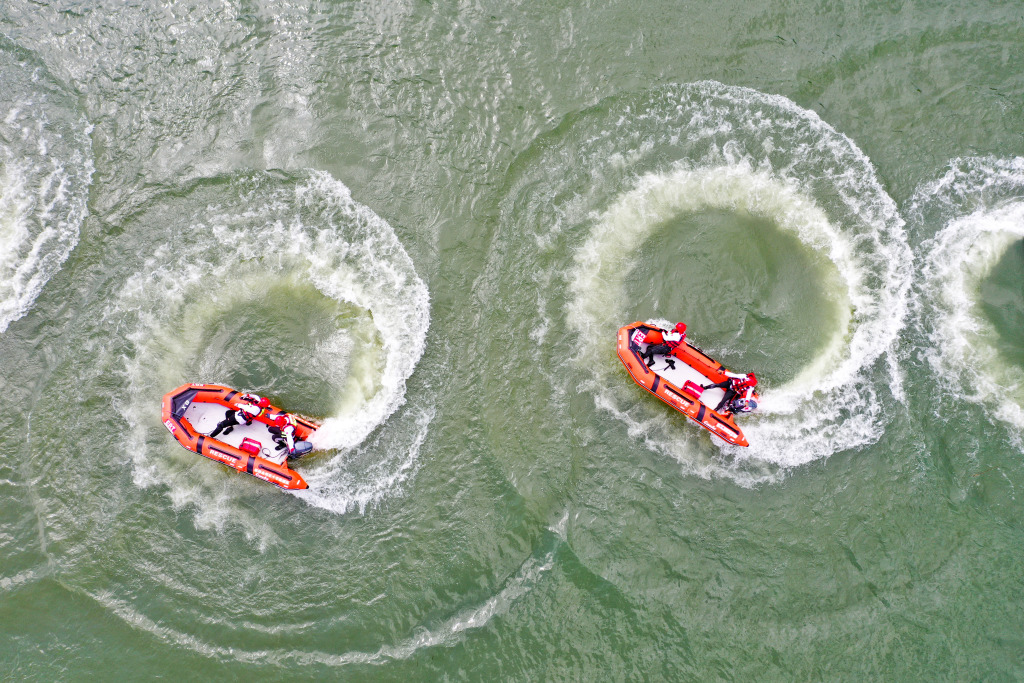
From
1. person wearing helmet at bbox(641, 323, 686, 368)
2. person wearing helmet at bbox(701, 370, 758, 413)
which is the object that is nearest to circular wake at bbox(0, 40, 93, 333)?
person wearing helmet at bbox(641, 323, 686, 368)

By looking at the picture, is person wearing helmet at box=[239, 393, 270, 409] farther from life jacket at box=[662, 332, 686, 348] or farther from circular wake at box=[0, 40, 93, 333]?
life jacket at box=[662, 332, 686, 348]

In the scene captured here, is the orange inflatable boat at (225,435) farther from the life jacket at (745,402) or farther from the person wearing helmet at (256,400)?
the life jacket at (745,402)

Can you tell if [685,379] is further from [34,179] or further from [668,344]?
[34,179]

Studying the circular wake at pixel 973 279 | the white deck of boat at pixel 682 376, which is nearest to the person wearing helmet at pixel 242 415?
the white deck of boat at pixel 682 376

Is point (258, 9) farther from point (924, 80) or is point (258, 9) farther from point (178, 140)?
point (924, 80)

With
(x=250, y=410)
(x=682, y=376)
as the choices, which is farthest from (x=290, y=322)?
(x=682, y=376)

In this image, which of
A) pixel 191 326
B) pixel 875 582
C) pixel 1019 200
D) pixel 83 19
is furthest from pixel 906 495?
pixel 83 19
